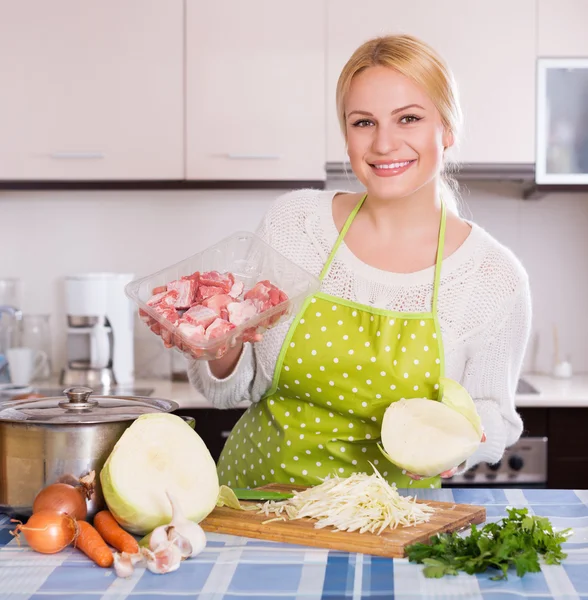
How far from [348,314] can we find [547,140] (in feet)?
4.87

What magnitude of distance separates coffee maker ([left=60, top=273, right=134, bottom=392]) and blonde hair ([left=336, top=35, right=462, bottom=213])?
1.47 m

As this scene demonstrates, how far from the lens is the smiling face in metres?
1.65

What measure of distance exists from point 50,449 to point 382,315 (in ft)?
2.43

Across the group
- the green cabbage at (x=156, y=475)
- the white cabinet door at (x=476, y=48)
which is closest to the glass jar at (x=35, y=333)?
the white cabinet door at (x=476, y=48)

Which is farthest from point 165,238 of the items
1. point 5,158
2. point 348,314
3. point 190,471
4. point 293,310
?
point 190,471

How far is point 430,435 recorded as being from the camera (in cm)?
137

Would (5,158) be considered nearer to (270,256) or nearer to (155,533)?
(270,256)

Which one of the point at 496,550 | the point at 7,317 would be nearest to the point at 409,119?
the point at 496,550

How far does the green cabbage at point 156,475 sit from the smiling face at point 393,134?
66 centimetres

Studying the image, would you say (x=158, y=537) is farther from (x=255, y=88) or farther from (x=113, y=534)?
(x=255, y=88)

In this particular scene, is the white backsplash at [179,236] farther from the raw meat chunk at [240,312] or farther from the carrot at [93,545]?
the carrot at [93,545]

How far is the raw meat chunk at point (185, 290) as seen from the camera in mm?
1378

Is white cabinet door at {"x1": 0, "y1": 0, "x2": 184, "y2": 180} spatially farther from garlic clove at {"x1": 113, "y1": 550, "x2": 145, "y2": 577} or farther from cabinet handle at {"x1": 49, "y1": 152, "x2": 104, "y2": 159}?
garlic clove at {"x1": 113, "y1": 550, "x2": 145, "y2": 577}

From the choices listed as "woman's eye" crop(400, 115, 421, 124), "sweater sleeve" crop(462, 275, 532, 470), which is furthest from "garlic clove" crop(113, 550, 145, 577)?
"woman's eye" crop(400, 115, 421, 124)
